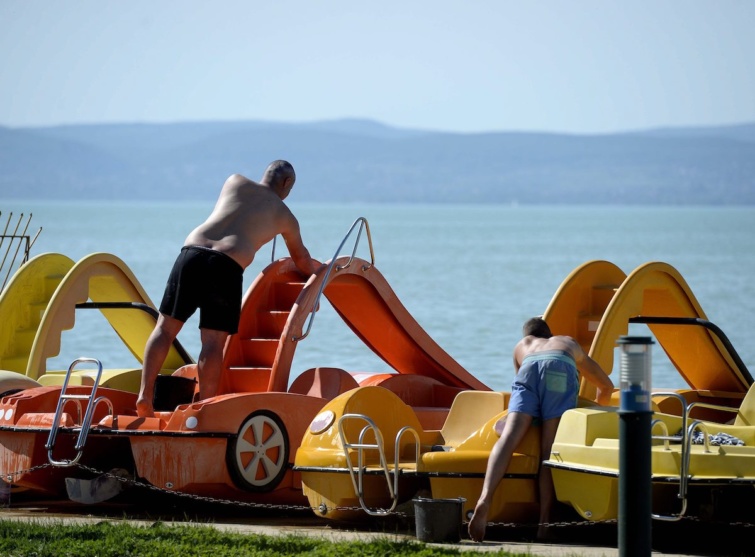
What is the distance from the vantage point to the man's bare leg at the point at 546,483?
1001 cm

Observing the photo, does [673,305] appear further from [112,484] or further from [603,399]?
[112,484]

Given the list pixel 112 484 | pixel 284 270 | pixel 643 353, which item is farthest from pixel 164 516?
pixel 643 353

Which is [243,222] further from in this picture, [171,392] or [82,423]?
[82,423]

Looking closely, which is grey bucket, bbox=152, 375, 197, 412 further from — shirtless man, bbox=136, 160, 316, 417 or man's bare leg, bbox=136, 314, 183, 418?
shirtless man, bbox=136, 160, 316, 417

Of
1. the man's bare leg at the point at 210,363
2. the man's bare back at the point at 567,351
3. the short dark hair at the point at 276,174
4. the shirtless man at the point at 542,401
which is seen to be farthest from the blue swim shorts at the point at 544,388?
the short dark hair at the point at 276,174

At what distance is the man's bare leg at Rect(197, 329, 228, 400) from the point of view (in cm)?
1154

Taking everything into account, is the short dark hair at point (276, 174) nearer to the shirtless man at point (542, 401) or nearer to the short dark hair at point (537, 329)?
the short dark hair at point (537, 329)

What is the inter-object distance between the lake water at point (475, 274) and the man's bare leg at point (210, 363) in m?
14.7

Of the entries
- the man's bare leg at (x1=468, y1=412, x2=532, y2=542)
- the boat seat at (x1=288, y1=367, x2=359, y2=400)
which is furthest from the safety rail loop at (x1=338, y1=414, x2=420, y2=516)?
the boat seat at (x1=288, y1=367, x2=359, y2=400)

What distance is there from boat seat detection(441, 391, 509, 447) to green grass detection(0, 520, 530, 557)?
215 centimetres

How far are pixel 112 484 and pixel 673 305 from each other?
4903mm

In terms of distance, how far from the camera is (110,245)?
9269cm

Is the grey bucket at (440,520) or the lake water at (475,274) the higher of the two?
the lake water at (475,274)

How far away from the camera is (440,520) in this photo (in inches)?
376
